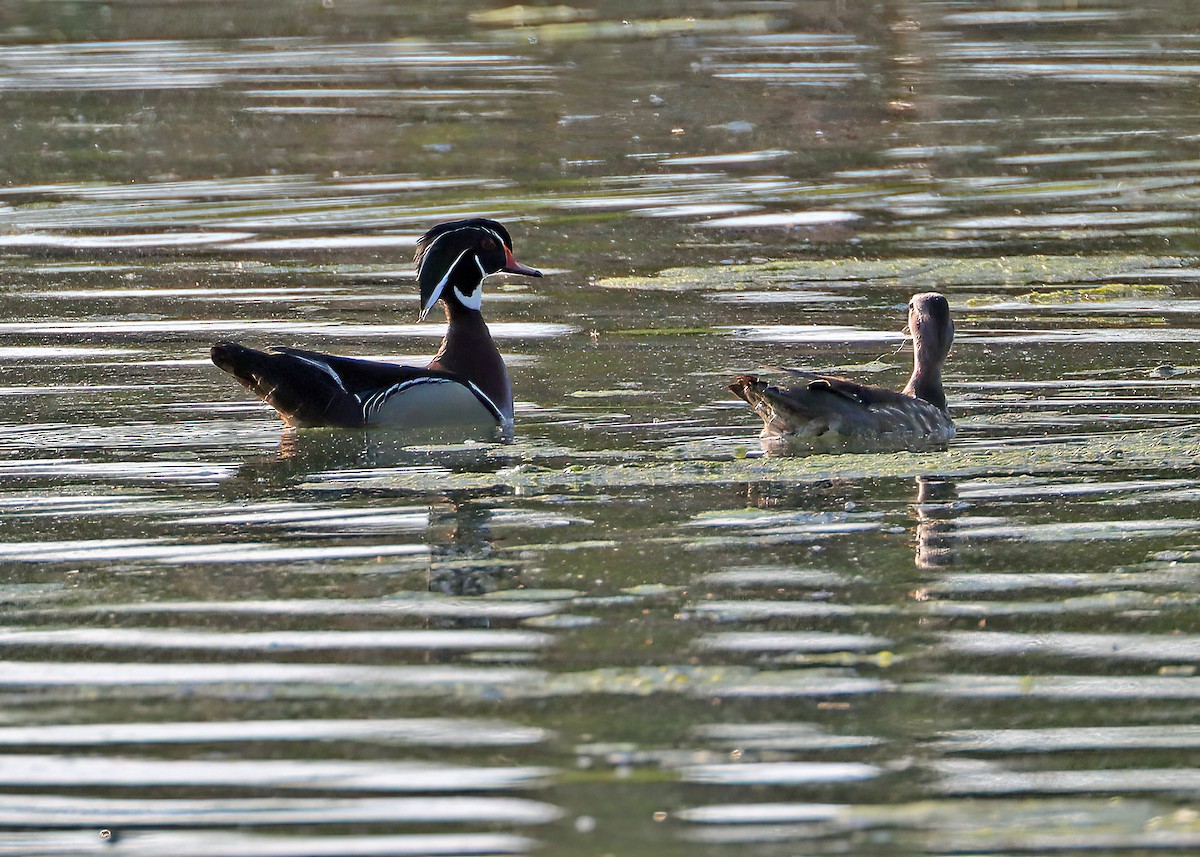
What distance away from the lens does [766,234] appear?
16.8 meters

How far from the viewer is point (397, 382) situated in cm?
1088

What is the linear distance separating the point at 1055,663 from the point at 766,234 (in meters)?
10.4

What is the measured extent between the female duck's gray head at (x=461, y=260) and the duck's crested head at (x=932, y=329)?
85.5 inches

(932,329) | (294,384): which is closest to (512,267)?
(294,384)

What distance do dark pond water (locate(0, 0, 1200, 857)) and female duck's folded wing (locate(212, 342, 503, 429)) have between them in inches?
7.3

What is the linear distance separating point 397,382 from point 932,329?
2752 millimetres

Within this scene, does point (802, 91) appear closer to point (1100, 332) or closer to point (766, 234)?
point (766, 234)

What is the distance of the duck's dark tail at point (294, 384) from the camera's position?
10.8m

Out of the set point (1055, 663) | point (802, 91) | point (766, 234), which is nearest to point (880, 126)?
point (802, 91)

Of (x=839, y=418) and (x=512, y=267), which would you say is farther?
(x=512, y=267)

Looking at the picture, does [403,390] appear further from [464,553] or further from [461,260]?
[464,553]

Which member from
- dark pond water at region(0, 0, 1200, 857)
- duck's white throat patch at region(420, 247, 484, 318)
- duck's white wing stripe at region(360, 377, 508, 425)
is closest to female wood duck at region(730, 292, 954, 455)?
dark pond water at region(0, 0, 1200, 857)

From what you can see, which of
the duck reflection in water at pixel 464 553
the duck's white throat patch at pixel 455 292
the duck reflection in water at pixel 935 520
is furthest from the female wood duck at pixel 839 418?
the duck's white throat patch at pixel 455 292

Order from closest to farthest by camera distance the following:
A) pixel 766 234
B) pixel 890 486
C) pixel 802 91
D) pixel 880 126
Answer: pixel 890 486 → pixel 766 234 → pixel 880 126 → pixel 802 91
